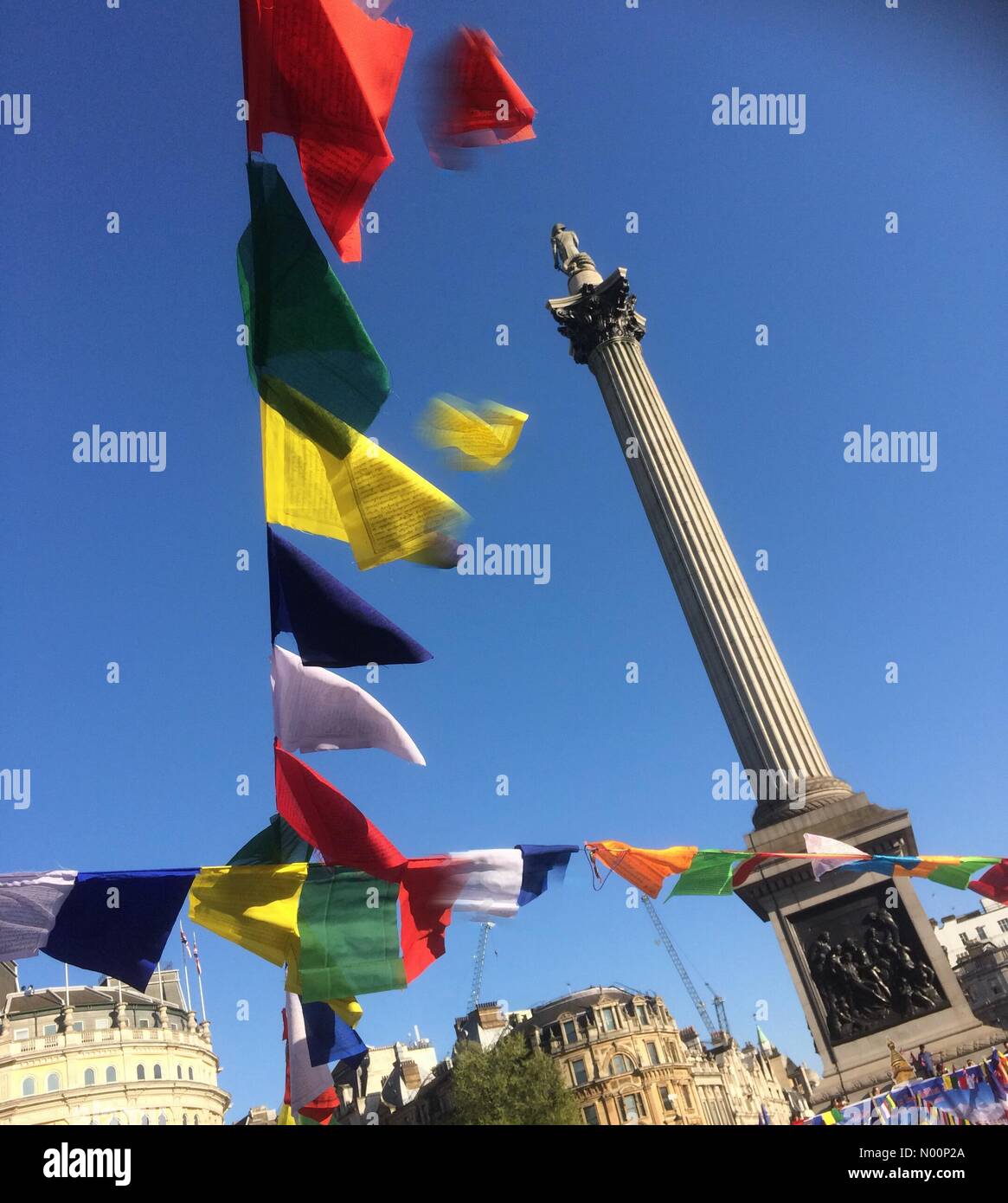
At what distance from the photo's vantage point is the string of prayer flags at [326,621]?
9.23 metres

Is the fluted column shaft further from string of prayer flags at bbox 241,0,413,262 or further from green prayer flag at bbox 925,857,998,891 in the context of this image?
string of prayer flags at bbox 241,0,413,262

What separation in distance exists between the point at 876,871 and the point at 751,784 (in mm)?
4242

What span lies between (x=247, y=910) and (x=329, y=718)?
237 cm

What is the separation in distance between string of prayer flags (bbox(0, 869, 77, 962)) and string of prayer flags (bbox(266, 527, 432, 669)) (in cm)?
365

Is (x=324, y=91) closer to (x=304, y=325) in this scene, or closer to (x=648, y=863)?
(x=304, y=325)

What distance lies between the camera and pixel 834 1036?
17438mm

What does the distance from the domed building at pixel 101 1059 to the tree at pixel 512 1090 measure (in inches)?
621

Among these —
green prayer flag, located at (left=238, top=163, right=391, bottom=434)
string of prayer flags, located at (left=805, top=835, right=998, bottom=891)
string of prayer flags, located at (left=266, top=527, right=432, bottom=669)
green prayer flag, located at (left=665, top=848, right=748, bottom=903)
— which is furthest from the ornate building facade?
green prayer flag, located at (left=238, top=163, right=391, bottom=434)

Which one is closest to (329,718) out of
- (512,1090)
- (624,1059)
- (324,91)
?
(324,91)

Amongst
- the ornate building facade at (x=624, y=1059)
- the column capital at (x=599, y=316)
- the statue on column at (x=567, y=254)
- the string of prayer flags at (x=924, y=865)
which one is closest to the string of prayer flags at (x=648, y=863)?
the string of prayer flags at (x=924, y=865)

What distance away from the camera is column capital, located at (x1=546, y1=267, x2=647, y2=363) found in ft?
93.0

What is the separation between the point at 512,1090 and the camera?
4253 cm

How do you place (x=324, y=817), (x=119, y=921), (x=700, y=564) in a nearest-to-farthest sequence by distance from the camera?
(x=119, y=921)
(x=324, y=817)
(x=700, y=564)
